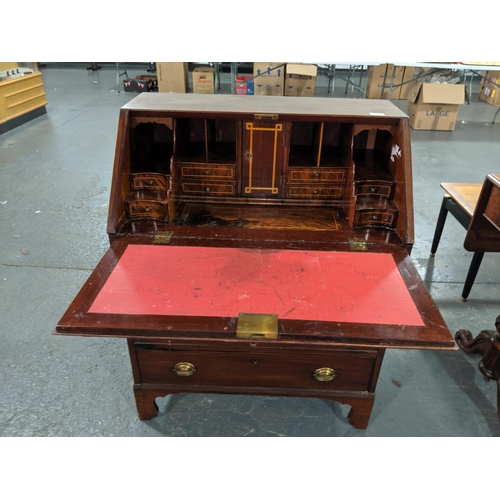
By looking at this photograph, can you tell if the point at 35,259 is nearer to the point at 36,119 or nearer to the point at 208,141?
the point at 208,141

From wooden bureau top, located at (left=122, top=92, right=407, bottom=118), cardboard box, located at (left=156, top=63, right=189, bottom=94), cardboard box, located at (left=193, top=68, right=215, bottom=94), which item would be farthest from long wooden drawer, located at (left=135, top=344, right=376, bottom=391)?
cardboard box, located at (left=156, top=63, right=189, bottom=94)

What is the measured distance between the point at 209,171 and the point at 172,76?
596 centimetres

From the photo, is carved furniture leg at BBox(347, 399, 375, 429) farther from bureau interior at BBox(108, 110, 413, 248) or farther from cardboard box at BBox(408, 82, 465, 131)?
cardboard box at BBox(408, 82, 465, 131)

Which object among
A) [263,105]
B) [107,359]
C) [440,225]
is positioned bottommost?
[107,359]

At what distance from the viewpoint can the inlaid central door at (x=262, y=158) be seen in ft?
6.67

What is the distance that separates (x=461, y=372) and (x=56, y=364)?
223 cm

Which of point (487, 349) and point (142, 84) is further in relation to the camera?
point (142, 84)

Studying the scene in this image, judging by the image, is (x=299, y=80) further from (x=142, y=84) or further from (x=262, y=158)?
(x=262, y=158)

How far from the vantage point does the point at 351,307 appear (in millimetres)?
1483

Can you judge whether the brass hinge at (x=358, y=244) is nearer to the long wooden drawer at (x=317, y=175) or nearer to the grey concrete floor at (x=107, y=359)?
the long wooden drawer at (x=317, y=175)

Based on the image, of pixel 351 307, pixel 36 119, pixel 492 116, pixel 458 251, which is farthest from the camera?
pixel 492 116

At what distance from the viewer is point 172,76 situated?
732cm

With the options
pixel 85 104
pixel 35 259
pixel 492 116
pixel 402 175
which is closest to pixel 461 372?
pixel 402 175

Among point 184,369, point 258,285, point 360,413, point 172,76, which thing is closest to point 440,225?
point 360,413
